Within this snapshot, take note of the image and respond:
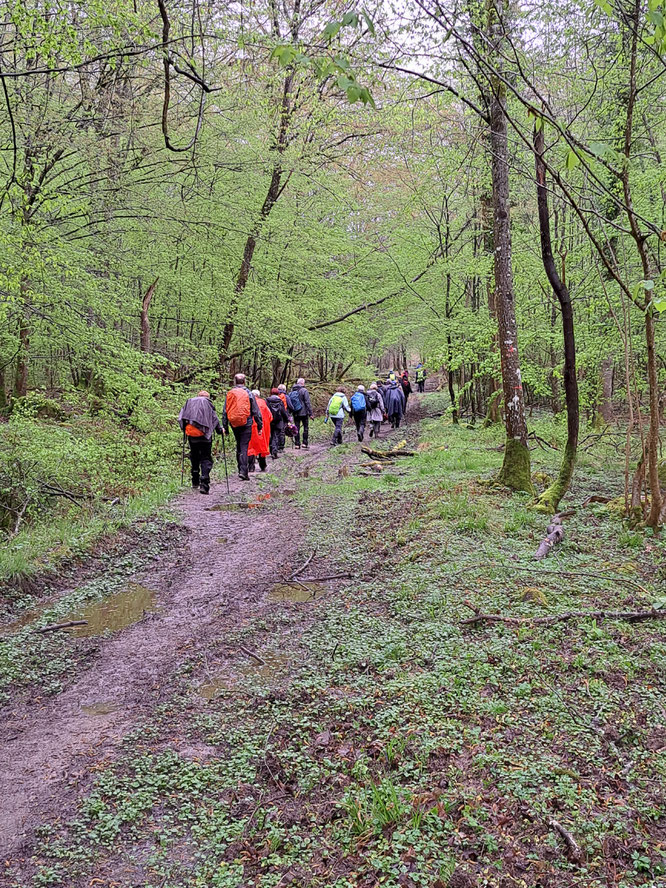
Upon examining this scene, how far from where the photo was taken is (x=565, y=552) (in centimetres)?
618

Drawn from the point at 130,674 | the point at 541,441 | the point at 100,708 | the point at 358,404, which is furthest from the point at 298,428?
the point at 100,708

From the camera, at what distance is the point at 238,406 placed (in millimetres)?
11352

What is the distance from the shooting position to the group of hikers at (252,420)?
33.6ft

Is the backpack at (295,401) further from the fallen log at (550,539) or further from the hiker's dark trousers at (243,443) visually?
the fallen log at (550,539)

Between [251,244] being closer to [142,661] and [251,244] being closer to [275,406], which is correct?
[275,406]

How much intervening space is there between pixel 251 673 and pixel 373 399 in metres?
15.1

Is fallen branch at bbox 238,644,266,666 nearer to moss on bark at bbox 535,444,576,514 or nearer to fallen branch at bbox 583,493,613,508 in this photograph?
moss on bark at bbox 535,444,576,514

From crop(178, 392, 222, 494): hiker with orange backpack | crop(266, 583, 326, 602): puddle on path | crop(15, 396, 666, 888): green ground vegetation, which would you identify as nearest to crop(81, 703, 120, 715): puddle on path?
crop(15, 396, 666, 888): green ground vegetation

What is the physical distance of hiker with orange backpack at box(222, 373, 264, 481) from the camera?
11.4m

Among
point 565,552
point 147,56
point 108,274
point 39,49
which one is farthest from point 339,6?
point 108,274

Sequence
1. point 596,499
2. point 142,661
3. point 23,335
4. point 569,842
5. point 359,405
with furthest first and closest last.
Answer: point 359,405
point 23,335
point 596,499
point 142,661
point 569,842

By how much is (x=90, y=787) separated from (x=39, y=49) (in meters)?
7.40

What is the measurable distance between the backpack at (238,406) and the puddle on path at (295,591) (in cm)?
589

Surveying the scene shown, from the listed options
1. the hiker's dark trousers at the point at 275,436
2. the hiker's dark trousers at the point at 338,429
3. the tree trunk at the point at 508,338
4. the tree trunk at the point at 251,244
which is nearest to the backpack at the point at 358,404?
the hiker's dark trousers at the point at 338,429
